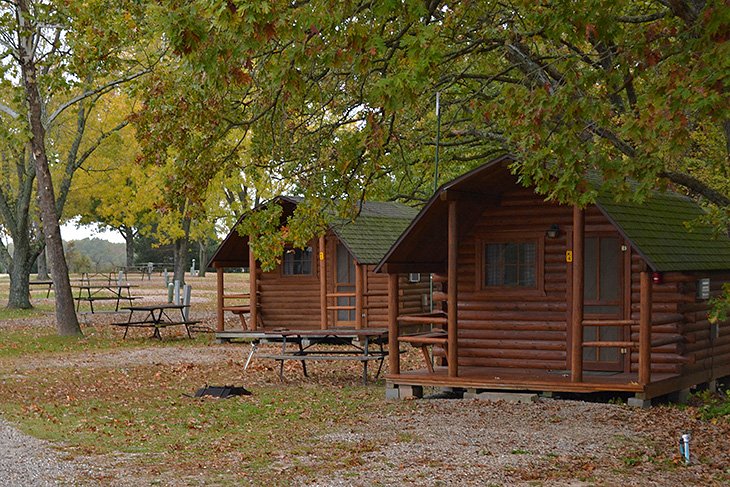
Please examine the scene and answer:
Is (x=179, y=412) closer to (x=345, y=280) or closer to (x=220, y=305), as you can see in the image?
(x=220, y=305)

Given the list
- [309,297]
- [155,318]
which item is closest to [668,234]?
[309,297]

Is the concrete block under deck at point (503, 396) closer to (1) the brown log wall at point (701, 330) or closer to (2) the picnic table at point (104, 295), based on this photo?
(1) the brown log wall at point (701, 330)

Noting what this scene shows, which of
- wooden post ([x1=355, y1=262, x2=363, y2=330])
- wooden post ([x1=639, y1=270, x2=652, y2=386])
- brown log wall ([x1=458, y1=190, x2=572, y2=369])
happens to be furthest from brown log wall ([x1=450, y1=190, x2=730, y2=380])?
wooden post ([x1=355, y1=262, x2=363, y2=330])

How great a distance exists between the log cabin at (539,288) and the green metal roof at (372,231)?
6974 mm

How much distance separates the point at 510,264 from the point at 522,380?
89.2 inches

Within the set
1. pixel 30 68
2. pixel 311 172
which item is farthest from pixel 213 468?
pixel 30 68

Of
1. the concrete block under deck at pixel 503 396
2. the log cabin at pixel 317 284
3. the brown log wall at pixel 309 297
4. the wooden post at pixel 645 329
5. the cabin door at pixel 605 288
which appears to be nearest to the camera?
the wooden post at pixel 645 329

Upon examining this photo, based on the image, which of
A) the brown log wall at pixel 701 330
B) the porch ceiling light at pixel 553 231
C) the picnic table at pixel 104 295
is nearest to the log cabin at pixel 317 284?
the picnic table at pixel 104 295

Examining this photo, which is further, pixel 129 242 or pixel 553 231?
pixel 129 242

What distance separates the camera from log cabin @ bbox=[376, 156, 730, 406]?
51.5 feet

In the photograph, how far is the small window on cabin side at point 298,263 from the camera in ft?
92.3

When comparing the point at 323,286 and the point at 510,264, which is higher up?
the point at 510,264

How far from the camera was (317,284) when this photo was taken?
27.9m

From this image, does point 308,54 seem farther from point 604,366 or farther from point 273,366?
point 273,366
